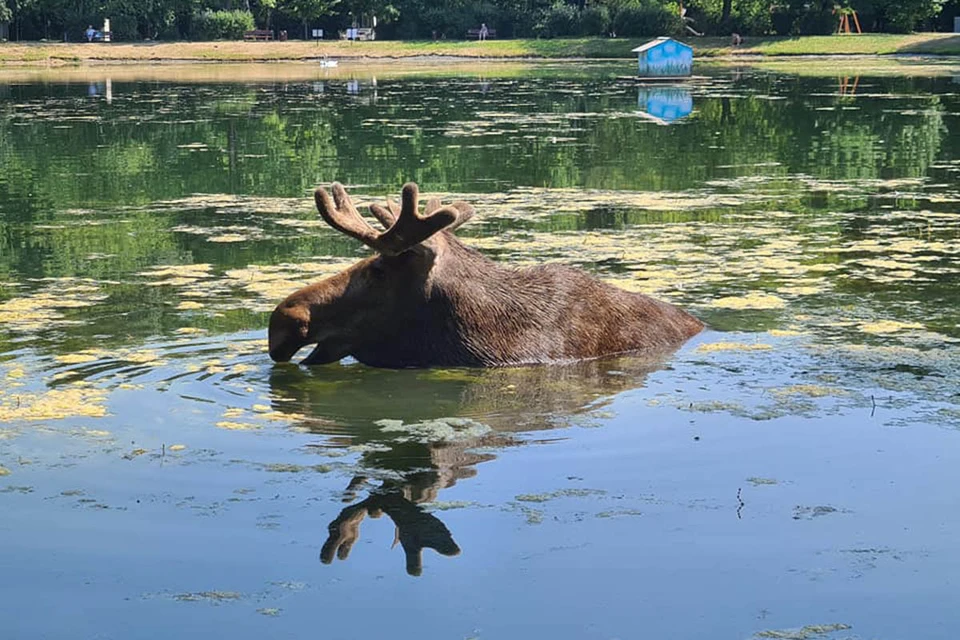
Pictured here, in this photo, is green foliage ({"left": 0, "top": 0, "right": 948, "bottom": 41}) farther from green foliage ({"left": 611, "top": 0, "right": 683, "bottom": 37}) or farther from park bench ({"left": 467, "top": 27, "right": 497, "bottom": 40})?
park bench ({"left": 467, "top": 27, "right": 497, "bottom": 40})

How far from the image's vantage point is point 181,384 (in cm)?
938

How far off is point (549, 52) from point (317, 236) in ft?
188

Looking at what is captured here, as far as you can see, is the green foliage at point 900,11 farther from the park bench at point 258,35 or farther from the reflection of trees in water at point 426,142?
the park bench at point 258,35

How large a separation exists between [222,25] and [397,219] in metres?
70.8

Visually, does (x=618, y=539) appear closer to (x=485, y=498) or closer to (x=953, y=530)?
(x=485, y=498)

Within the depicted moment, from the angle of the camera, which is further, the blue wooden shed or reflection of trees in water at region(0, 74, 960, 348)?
the blue wooden shed

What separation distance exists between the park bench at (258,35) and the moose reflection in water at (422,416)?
7112 cm

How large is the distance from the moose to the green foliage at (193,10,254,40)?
7008 cm

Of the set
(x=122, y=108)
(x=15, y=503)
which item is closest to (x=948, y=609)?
(x=15, y=503)

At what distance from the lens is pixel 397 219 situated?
29.3 ft

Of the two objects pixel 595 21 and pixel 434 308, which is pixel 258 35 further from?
pixel 434 308

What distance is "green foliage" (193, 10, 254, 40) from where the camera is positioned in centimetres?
7700

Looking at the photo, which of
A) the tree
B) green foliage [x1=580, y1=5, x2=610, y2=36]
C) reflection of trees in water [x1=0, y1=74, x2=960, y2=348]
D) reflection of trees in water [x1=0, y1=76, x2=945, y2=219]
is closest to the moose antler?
reflection of trees in water [x1=0, y1=74, x2=960, y2=348]

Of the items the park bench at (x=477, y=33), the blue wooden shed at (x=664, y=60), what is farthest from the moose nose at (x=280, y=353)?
the park bench at (x=477, y=33)
